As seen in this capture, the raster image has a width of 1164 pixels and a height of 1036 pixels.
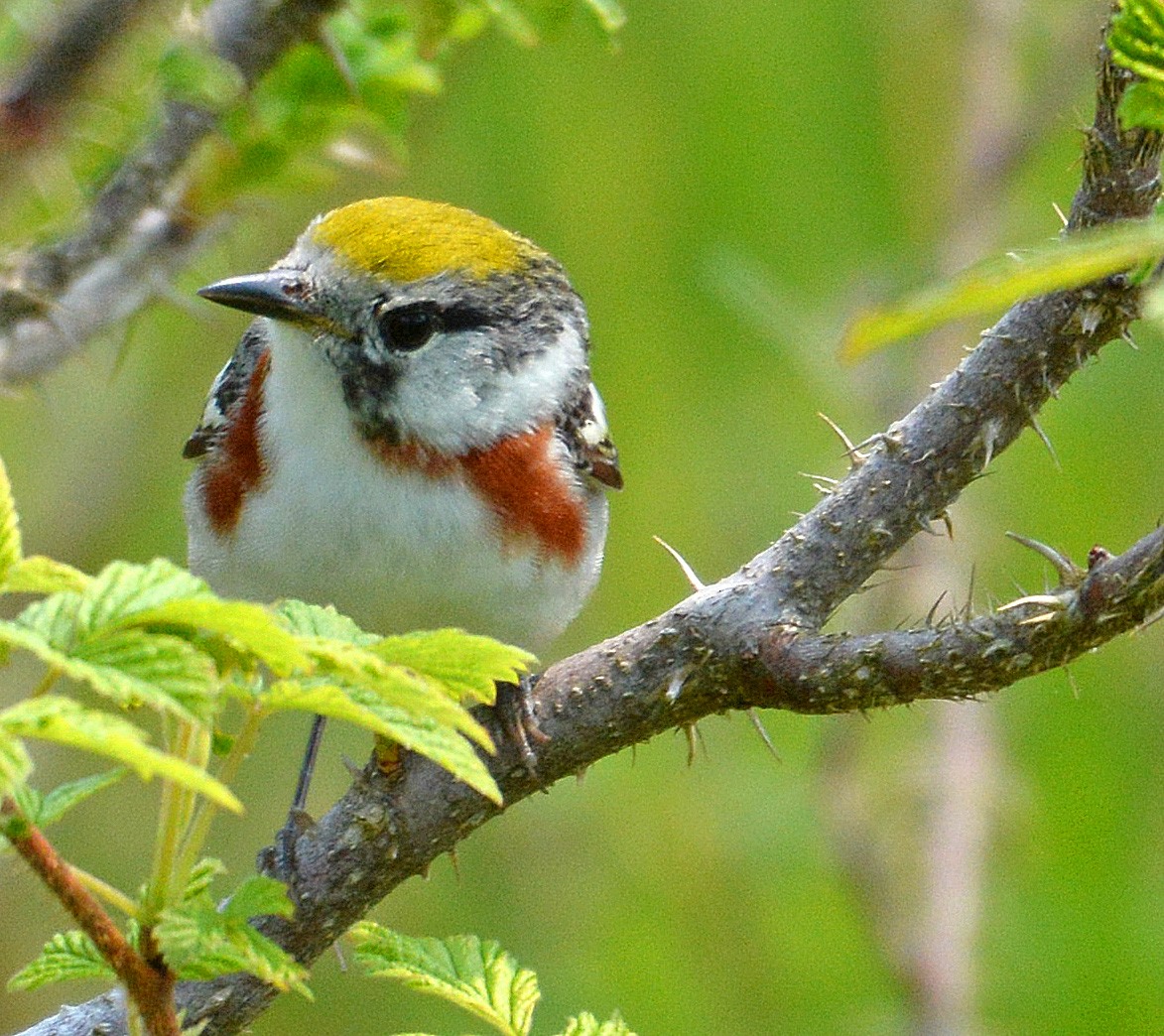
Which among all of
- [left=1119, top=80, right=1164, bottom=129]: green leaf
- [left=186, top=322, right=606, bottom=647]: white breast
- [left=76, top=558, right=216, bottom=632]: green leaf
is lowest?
[left=76, top=558, right=216, bottom=632]: green leaf

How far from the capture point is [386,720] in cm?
153

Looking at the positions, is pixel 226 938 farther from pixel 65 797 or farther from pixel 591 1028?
pixel 591 1028

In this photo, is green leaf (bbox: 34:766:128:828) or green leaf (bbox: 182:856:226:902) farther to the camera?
green leaf (bbox: 182:856:226:902)

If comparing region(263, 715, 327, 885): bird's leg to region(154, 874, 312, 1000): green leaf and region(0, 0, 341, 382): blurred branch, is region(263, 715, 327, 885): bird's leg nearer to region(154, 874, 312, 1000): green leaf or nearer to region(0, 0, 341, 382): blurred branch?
region(154, 874, 312, 1000): green leaf

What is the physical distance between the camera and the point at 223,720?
678 cm

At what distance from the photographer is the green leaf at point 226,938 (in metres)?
1.58

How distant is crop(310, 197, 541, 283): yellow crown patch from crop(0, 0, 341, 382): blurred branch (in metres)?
0.35

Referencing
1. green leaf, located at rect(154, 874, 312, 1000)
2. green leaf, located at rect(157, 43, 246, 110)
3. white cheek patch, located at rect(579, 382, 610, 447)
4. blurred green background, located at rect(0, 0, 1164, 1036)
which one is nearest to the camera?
green leaf, located at rect(154, 874, 312, 1000)

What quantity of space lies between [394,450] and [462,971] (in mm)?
1637

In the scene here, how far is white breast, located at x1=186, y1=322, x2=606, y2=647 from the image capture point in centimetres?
338

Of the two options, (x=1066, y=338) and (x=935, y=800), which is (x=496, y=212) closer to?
(x=935, y=800)

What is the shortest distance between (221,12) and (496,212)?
378 centimetres

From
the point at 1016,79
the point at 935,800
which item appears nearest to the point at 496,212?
the point at 1016,79

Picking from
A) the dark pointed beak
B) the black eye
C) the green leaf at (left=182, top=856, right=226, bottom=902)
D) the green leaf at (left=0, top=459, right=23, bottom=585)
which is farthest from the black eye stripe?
the green leaf at (left=0, top=459, right=23, bottom=585)
